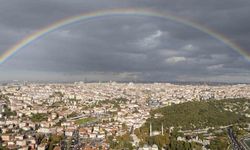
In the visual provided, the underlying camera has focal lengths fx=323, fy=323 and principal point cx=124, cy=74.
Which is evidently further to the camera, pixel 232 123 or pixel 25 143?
pixel 232 123

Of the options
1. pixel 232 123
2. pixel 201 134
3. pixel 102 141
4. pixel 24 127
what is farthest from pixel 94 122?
pixel 232 123

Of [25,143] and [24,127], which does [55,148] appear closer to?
[25,143]

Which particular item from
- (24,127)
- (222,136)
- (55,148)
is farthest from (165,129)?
(24,127)

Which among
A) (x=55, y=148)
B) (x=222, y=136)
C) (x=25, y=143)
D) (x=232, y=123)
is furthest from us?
(x=232, y=123)

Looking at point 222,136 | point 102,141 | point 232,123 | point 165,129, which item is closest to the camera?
point 102,141

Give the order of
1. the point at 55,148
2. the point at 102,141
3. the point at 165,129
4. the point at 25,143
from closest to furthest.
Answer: the point at 55,148 < the point at 25,143 < the point at 102,141 < the point at 165,129

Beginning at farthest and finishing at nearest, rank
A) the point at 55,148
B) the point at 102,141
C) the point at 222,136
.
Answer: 1. the point at 222,136
2. the point at 102,141
3. the point at 55,148

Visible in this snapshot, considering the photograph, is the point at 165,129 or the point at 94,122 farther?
the point at 94,122

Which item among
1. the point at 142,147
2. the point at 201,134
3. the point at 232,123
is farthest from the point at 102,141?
the point at 232,123

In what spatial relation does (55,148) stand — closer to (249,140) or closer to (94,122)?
(94,122)
